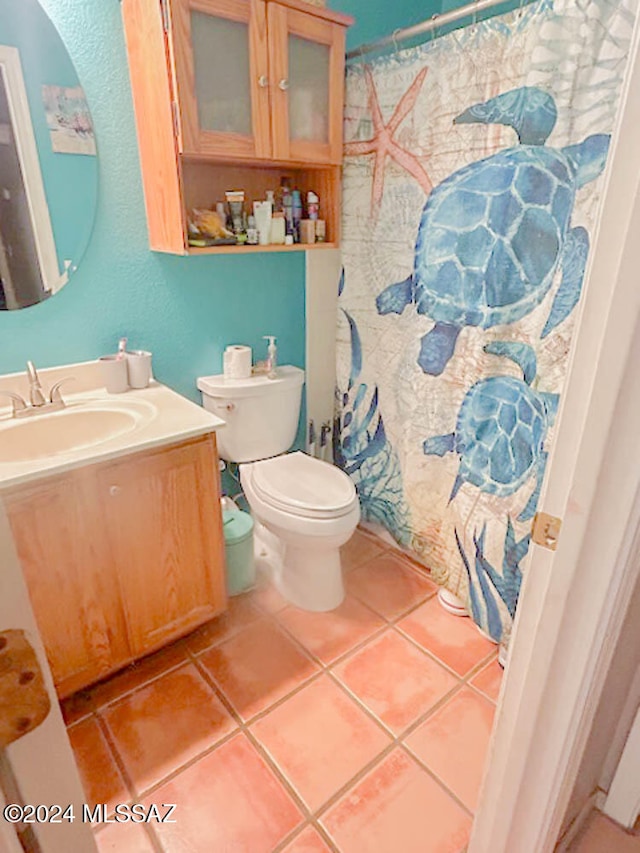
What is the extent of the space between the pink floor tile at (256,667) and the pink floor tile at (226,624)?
30 mm

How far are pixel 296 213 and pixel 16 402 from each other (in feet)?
3.85

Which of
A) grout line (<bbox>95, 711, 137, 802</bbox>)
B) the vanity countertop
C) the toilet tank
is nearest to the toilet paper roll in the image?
the toilet tank

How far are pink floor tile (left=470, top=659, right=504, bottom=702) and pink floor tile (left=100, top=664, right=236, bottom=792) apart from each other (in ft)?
2.52

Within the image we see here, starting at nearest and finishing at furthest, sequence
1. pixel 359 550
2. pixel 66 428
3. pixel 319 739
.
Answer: pixel 319 739
pixel 66 428
pixel 359 550

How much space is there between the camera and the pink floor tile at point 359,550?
→ 2.14 meters

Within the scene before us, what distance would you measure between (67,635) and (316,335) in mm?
1444

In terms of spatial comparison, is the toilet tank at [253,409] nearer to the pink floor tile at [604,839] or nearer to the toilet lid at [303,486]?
the toilet lid at [303,486]

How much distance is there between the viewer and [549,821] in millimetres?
901

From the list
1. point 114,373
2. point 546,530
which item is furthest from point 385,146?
point 546,530

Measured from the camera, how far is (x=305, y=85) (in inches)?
65.5

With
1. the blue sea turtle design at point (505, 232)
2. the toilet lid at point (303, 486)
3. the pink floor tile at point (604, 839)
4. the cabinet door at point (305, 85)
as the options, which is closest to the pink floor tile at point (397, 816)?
the pink floor tile at point (604, 839)

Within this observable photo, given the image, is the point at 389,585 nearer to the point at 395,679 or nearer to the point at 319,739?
the point at 395,679

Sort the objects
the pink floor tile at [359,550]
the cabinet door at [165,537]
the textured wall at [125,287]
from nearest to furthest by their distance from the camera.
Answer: the cabinet door at [165,537], the textured wall at [125,287], the pink floor tile at [359,550]

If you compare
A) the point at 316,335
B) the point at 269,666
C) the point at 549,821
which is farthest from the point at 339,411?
the point at 549,821
